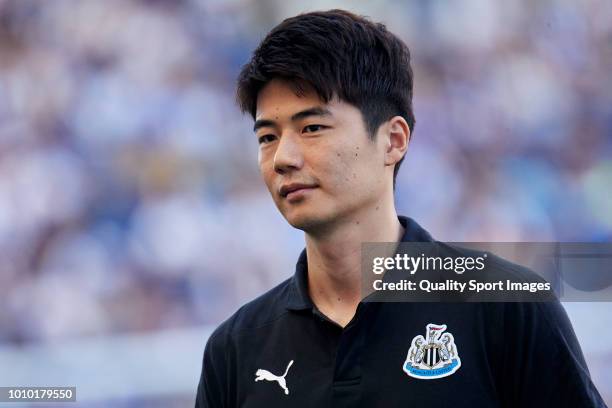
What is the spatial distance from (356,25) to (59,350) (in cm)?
98

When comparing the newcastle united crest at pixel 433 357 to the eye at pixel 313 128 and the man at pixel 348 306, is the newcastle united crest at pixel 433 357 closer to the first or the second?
the man at pixel 348 306

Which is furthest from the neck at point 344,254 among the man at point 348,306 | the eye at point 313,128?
the eye at point 313,128

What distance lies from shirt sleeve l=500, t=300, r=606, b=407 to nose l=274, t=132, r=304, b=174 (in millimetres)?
282

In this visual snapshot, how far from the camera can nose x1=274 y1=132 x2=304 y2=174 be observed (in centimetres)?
90

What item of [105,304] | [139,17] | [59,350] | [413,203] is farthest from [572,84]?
[59,350]

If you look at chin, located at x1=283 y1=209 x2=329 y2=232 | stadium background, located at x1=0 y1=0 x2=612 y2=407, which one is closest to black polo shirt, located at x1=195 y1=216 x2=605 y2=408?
chin, located at x1=283 y1=209 x2=329 y2=232

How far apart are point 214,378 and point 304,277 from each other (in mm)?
168

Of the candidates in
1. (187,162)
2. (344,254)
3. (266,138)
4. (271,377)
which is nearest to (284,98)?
(266,138)

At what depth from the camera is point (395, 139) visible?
1.00 metres

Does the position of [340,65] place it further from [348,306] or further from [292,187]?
[348,306]

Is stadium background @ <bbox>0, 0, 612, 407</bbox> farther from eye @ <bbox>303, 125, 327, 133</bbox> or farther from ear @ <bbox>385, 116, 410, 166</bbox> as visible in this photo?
eye @ <bbox>303, 125, 327, 133</bbox>

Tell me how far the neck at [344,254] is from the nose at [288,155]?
8 cm

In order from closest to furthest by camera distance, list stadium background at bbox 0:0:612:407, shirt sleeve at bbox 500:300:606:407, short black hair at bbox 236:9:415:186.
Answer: shirt sleeve at bbox 500:300:606:407 → short black hair at bbox 236:9:415:186 → stadium background at bbox 0:0:612:407

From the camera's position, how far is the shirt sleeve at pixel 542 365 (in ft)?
2.76
